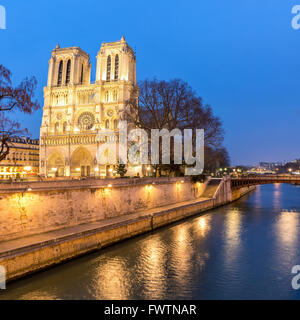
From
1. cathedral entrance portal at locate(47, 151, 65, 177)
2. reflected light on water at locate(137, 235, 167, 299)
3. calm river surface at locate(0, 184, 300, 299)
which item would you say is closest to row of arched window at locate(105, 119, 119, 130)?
cathedral entrance portal at locate(47, 151, 65, 177)

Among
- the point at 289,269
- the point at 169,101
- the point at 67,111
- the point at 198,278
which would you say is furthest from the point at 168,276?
the point at 67,111

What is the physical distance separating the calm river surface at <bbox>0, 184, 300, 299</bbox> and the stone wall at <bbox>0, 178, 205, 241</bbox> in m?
2.75

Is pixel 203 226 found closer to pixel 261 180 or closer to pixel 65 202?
pixel 65 202

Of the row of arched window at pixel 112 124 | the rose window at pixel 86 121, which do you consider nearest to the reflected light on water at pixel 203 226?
the row of arched window at pixel 112 124

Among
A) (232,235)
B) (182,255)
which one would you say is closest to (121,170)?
(232,235)

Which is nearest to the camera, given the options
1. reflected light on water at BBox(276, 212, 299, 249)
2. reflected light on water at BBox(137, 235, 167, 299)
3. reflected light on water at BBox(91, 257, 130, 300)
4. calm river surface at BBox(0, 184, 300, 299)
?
reflected light on water at BBox(91, 257, 130, 300)

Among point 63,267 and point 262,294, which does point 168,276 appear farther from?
point 63,267

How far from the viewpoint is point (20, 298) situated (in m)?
8.23

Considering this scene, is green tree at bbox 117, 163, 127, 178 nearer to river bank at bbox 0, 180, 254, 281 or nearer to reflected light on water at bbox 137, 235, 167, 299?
river bank at bbox 0, 180, 254, 281

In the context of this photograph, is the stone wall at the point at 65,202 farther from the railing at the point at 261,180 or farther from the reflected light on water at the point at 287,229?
the railing at the point at 261,180

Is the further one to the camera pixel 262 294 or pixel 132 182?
pixel 132 182

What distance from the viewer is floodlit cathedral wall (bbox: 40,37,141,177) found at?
162ft

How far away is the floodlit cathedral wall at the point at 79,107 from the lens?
49406 mm
